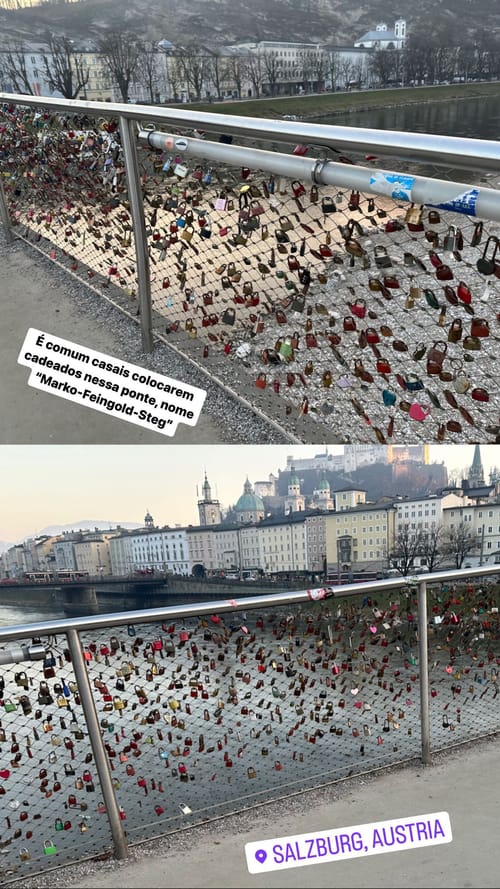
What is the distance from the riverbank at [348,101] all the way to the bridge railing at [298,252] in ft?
173

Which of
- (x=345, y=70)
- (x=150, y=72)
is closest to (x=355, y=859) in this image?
(x=150, y=72)

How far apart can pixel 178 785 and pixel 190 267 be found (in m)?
2.83

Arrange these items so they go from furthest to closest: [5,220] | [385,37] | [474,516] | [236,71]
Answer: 1. [385,37]
2. [236,71]
3. [474,516]
4. [5,220]

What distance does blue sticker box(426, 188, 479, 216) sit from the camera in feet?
4.66

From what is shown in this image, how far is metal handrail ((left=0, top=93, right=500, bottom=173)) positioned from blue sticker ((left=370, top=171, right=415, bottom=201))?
0.06m

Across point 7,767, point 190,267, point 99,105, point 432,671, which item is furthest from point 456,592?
point 99,105

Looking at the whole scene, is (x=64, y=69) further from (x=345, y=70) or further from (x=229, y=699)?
(x=229, y=699)

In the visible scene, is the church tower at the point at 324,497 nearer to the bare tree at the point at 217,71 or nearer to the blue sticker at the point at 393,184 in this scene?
the blue sticker at the point at 393,184

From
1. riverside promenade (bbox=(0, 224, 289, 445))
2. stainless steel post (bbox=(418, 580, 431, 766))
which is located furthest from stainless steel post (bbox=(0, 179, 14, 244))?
stainless steel post (bbox=(418, 580, 431, 766))

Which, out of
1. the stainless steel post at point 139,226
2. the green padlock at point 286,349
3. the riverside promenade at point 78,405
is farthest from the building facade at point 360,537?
the green padlock at point 286,349

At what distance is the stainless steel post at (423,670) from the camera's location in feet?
6.49

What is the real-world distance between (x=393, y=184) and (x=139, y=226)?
90.5 inches

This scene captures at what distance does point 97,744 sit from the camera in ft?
5.40

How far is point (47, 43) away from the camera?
202ft
